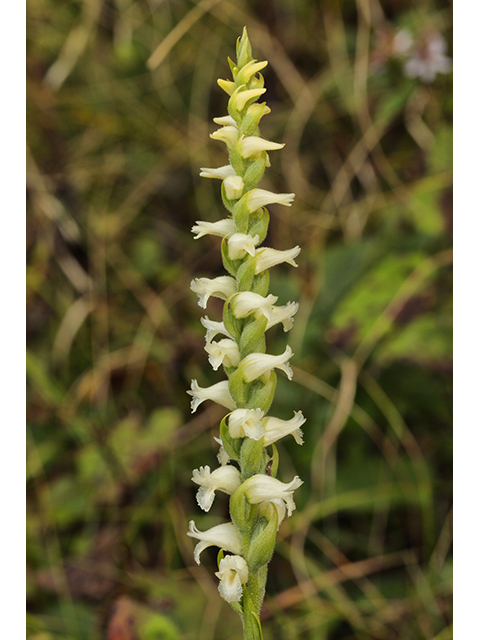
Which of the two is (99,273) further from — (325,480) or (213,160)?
(325,480)

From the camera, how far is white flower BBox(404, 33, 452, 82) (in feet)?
4.53

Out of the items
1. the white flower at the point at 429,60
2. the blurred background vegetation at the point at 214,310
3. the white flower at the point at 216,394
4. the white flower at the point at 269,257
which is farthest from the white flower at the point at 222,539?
the white flower at the point at 429,60

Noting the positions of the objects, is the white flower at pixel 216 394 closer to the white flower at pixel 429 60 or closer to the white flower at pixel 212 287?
the white flower at pixel 212 287

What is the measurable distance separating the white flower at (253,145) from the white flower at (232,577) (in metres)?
0.36

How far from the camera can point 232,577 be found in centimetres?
48

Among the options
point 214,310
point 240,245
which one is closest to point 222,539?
point 240,245

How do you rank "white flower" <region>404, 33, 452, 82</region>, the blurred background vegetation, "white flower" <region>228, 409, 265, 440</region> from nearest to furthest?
1. "white flower" <region>228, 409, 265, 440</region>
2. the blurred background vegetation
3. "white flower" <region>404, 33, 452, 82</region>

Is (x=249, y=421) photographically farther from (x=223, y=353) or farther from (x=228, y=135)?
(x=228, y=135)

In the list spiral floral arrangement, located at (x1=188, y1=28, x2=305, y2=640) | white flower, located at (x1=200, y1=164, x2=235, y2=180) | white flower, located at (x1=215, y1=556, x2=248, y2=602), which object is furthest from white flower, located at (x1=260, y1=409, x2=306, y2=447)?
white flower, located at (x1=200, y1=164, x2=235, y2=180)

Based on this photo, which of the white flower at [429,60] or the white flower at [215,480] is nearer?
the white flower at [215,480]

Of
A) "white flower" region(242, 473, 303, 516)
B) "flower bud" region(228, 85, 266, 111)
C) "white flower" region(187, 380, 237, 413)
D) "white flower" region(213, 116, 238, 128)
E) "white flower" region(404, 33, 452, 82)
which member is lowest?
"white flower" region(242, 473, 303, 516)

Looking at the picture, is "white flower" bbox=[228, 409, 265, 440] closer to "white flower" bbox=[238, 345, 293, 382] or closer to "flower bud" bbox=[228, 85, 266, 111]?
"white flower" bbox=[238, 345, 293, 382]

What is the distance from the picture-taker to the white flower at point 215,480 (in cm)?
49

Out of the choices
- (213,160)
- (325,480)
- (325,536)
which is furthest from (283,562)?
(213,160)
